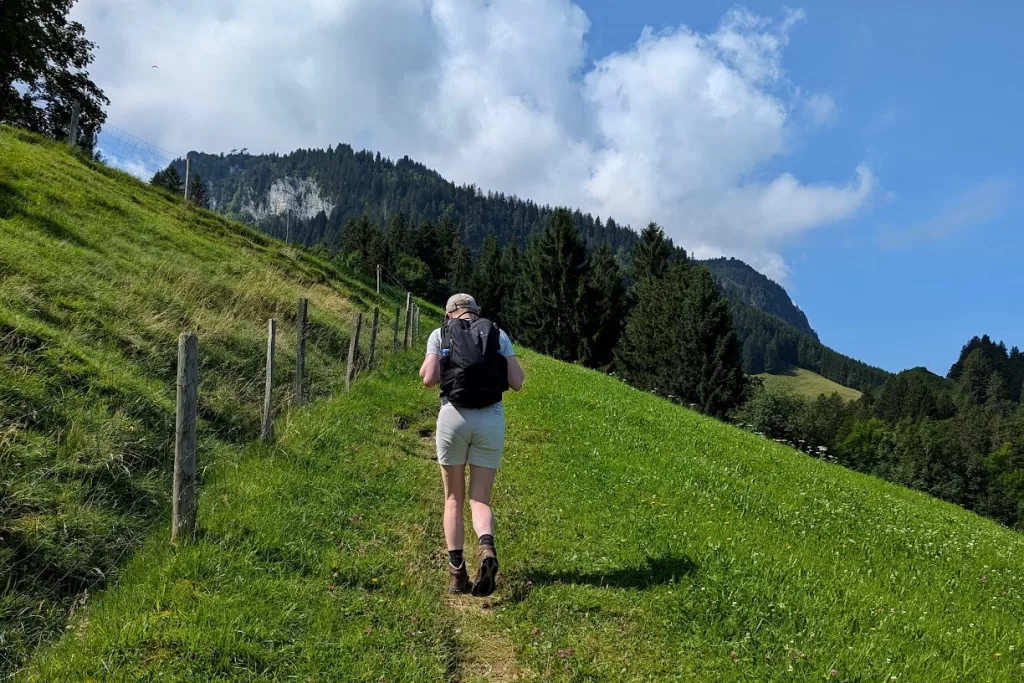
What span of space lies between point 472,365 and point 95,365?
5925 mm

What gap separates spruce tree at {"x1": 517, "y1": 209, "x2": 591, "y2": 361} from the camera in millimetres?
54250

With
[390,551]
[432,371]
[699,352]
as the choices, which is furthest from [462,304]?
[699,352]

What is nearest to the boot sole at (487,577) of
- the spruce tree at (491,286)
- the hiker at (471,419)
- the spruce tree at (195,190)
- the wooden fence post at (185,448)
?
the hiker at (471,419)

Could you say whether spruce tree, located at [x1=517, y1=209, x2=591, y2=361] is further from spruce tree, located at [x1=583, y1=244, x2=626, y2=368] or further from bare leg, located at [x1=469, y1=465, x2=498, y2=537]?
bare leg, located at [x1=469, y1=465, x2=498, y2=537]

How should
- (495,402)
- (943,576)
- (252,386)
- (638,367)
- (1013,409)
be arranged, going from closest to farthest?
(495,402) < (943,576) < (252,386) < (638,367) < (1013,409)

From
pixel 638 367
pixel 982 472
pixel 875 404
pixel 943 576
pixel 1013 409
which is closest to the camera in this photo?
pixel 943 576

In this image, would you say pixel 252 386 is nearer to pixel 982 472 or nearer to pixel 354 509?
pixel 354 509

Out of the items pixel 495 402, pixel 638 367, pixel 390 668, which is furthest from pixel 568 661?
pixel 638 367

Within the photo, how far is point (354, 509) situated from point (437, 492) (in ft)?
5.03

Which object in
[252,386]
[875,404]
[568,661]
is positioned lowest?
[568,661]

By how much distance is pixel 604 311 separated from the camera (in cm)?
5609

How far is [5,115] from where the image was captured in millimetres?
28891

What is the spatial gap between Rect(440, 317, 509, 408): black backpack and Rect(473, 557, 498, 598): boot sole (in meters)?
1.44

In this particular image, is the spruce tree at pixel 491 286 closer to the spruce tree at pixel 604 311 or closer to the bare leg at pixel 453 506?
the spruce tree at pixel 604 311
